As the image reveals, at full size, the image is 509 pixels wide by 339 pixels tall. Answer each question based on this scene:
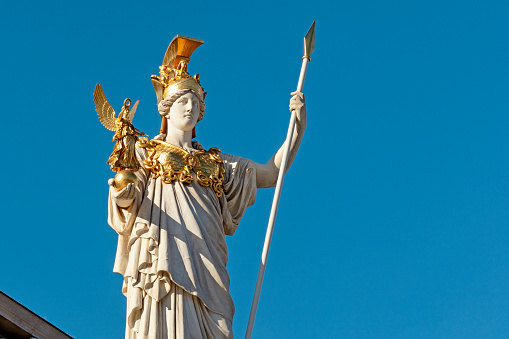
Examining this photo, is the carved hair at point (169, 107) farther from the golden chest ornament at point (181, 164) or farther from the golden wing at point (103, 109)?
the golden wing at point (103, 109)

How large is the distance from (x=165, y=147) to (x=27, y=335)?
6.93m

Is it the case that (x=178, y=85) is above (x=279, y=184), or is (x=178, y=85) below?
above

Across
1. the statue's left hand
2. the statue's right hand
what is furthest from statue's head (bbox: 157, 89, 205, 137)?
the statue's right hand

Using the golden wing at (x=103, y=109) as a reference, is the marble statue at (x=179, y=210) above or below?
below

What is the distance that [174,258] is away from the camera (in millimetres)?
14922

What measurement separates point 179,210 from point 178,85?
1963mm

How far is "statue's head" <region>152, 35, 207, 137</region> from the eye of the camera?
1642 centimetres

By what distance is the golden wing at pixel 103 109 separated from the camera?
16.2m

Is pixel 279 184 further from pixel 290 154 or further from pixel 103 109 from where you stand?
pixel 103 109

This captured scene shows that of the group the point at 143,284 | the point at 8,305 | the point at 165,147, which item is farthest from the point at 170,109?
the point at 8,305

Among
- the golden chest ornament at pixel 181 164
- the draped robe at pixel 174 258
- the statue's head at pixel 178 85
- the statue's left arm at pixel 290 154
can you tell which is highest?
the statue's head at pixel 178 85

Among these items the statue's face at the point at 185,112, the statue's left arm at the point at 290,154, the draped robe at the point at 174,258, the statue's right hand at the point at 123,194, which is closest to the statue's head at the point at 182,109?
the statue's face at the point at 185,112

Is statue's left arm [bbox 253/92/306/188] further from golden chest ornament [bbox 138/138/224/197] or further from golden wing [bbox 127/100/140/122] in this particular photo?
golden wing [bbox 127/100/140/122]

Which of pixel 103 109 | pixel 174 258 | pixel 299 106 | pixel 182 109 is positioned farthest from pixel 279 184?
pixel 103 109
